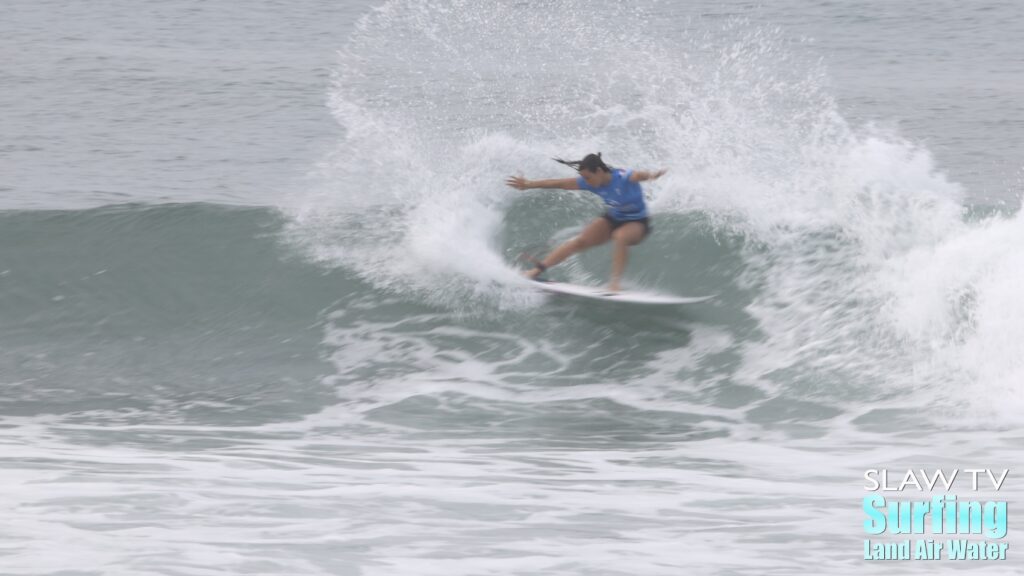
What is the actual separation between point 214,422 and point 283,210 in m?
4.80

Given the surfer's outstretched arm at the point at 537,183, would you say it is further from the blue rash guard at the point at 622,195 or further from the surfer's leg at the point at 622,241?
the surfer's leg at the point at 622,241

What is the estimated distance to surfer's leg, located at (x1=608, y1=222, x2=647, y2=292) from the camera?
34.9 ft

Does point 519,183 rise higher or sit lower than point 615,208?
lower

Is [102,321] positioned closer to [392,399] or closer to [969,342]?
[392,399]

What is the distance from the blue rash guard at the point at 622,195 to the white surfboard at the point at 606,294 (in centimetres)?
63

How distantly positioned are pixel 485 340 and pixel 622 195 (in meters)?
1.69

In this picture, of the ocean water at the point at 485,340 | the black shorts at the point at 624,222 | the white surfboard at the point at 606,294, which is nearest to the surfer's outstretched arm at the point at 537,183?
the black shorts at the point at 624,222

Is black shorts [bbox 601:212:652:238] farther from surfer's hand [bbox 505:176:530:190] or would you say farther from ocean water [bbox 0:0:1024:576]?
surfer's hand [bbox 505:176:530:190]

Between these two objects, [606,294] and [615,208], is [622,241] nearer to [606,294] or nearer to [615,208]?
[615,208]

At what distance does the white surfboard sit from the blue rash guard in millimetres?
634

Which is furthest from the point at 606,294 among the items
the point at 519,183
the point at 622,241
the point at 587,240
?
the point at 519,183

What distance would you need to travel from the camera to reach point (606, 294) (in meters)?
10.6

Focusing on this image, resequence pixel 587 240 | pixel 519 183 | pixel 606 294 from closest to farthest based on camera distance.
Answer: pixel 519 183
pixel 606 294
pixel 587 240

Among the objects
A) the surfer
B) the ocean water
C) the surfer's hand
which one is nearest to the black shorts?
the surfer
